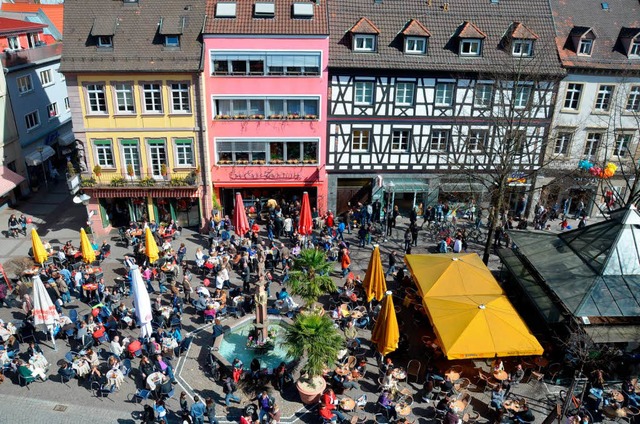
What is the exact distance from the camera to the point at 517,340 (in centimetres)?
1859

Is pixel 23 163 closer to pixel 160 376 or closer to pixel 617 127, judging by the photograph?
pixel 160 376

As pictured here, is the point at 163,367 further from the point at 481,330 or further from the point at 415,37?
the point at 415,37

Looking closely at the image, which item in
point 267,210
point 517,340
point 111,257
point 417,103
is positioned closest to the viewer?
point 517,340

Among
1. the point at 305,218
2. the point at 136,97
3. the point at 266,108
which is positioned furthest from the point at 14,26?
the point at 305,218

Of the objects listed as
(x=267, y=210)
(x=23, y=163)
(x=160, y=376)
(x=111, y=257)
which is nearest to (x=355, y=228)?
(x=267, y=210)

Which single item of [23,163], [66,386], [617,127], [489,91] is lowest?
[66,386]

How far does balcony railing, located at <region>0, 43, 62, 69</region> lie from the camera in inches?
1326

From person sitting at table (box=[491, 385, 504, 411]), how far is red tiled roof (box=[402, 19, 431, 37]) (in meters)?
19.3

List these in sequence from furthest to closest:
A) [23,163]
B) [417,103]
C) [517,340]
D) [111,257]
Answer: [23,163] → [417,103] → [111,257] → [517,340]

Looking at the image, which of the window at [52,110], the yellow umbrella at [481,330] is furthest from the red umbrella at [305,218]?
the window at [52,110]

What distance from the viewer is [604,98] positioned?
3200 centimetres

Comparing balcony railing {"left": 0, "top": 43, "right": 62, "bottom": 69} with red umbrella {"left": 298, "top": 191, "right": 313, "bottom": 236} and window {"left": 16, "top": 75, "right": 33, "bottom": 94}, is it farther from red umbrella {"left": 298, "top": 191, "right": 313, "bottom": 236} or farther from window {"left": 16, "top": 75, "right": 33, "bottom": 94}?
red umbrella {"left": 298, "top": 191, "right": 313, "bottom": 236}

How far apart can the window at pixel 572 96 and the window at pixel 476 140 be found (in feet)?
16.7

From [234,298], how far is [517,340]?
11749 mm
